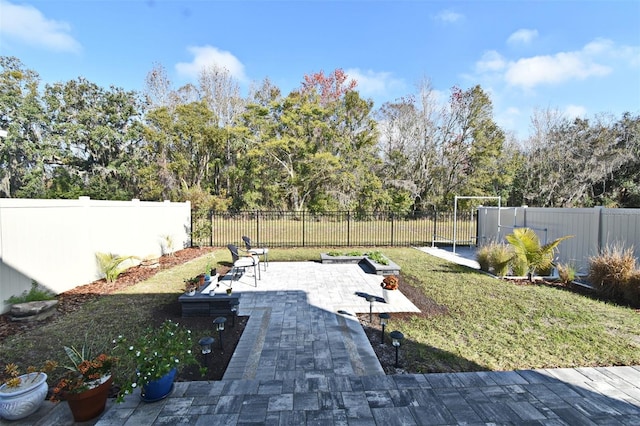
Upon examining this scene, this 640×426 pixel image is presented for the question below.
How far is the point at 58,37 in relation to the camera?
8250 millimetres

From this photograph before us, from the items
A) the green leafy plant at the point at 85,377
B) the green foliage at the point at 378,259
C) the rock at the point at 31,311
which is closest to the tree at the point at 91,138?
the rock at the point at 31,311

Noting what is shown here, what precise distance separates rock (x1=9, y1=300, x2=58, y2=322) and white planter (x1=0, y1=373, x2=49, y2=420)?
8.33 ft

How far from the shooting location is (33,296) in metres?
4.46

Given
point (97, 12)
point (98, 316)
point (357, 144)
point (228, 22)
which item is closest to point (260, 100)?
point (357, 144)

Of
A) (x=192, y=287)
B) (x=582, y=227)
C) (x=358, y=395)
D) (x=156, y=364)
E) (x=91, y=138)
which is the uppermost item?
(x=91, y=138)

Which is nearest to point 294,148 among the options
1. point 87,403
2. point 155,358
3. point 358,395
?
point 155,358

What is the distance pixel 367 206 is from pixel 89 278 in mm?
16715

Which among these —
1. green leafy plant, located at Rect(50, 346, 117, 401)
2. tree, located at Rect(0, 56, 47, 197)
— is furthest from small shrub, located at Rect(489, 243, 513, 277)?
tree, located at Rect(0, 56, 47, 197)

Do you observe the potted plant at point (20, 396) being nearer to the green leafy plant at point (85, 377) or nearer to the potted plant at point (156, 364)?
the green leafy plant at point (85, 377)

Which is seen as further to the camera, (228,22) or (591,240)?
(228,22)

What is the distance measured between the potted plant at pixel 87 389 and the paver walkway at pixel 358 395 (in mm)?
117

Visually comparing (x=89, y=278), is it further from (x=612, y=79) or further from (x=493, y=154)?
(x=493, y=154)

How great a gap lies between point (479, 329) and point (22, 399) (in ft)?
15.6

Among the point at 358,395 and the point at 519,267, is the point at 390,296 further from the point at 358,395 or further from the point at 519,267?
the point at 519,267
